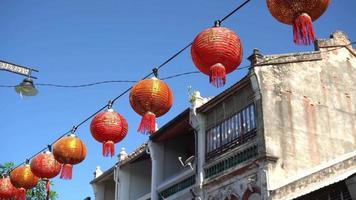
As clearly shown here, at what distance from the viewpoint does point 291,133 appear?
1478 centimetres

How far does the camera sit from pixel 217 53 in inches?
325

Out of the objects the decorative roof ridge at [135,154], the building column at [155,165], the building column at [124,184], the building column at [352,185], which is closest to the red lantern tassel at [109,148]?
the building column at [352,185]

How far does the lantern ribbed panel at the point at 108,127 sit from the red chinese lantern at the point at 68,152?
1.63 meters

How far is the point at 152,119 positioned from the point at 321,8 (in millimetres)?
4078

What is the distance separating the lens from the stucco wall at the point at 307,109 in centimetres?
1431

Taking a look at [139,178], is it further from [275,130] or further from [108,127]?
[108,127]

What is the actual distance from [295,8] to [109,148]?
581 cm

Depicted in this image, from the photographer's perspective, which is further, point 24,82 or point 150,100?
point 24,82

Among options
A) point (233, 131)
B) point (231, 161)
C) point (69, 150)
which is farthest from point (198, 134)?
point (69, 150)

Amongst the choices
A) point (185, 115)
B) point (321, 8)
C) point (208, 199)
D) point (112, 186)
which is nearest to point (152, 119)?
point (321, 8)

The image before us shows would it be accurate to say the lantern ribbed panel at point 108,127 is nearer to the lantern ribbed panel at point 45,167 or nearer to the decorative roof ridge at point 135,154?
the lantern ribbed panel at point 45,167

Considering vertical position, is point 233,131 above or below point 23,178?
above

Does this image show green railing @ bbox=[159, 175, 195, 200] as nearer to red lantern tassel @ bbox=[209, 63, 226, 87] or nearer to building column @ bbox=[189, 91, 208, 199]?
building column @ bbox=[189, 91, 208, 199]

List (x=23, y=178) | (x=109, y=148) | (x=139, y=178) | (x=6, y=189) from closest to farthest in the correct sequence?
(x=109, y=148), (x=23, y=178), (x=6, y=189), (x=139, y=178)
